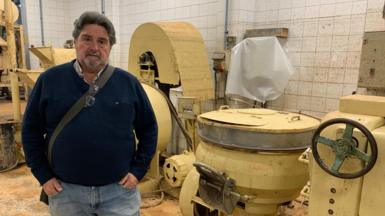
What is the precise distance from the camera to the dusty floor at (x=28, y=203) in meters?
2.68

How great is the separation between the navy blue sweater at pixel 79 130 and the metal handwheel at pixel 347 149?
2.85ft

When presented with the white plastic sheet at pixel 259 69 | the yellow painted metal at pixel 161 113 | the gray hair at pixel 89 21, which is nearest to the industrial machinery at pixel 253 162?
the gray hair at pixel 89 21

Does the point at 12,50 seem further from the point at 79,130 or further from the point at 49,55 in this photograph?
the point at 79,130

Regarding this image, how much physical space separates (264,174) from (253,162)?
0.27ft

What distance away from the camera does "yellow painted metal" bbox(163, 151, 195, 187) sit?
2.86 metres

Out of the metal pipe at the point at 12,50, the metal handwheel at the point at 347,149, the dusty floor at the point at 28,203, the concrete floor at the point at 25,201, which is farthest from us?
the metal pipe at the point at 12,50

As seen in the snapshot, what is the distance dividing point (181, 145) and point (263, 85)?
155 cm

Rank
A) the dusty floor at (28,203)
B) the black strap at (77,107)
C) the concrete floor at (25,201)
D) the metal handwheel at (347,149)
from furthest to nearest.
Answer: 1. the concrete floor at (25,201)
2. the dusty floor at (28,203)
3. the black strap at (77,107)
4. the metal handwheel at (347,149)

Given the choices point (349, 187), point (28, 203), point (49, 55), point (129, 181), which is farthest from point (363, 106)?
point (49, 55)

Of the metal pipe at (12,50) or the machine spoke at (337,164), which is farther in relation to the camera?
the metal pipe at (12,50)

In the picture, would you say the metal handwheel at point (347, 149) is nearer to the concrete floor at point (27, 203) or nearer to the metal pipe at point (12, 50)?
the concrete floor at point (27, 203)

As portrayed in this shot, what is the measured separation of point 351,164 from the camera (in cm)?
113

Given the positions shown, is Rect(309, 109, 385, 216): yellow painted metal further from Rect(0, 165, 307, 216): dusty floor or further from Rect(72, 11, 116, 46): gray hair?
Rect(0, 165, 307, 216): dusty floor

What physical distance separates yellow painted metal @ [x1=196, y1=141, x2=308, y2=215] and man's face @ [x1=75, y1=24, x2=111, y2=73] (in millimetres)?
824
